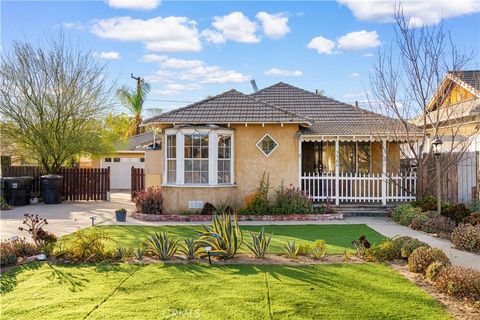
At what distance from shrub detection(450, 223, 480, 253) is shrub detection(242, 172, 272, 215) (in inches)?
244

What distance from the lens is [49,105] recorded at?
19.8m

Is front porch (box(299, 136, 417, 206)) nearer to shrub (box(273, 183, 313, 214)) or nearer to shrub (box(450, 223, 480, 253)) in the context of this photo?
shrub (box(273, 183, 313, 214))

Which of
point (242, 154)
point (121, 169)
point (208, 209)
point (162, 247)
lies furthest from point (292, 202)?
point (121, 169)

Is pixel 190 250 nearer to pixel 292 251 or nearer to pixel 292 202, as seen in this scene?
pixel 292 251

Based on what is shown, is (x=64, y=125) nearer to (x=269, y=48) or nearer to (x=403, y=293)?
(x=269, y=48)

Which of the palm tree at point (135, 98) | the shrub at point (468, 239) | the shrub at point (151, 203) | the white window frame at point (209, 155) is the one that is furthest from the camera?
the palm tree at point (135, 98)

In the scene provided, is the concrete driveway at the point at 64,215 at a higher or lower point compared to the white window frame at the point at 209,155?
lower

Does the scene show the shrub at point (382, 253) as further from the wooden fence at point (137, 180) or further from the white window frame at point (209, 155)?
the wooden fence at point (137, 180)

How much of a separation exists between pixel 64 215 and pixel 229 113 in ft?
23.8

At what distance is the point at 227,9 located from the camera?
1449 cm

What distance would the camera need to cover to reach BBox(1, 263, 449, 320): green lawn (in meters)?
5.38

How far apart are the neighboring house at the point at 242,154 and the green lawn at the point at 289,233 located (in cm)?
258

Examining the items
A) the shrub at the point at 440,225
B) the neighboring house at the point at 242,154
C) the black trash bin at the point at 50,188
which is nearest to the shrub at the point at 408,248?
the shrub at the point at 440,225

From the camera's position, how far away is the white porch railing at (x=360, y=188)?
15398mm
